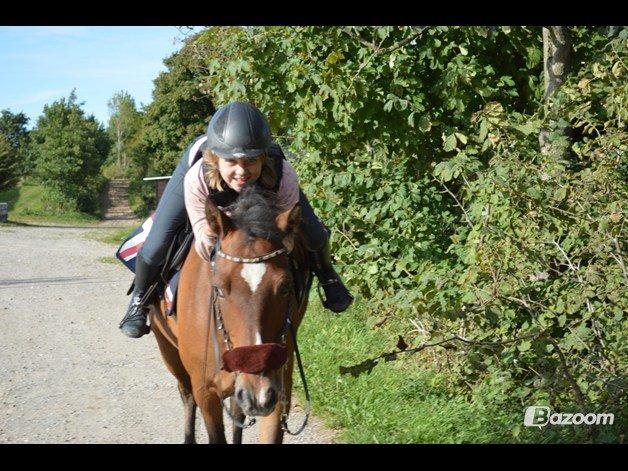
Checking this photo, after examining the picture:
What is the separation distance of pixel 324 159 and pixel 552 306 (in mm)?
3856

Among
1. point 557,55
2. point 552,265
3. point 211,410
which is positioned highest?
point 557,55

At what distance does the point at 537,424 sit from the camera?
5.72m

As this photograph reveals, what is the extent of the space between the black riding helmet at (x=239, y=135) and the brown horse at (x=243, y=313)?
246 mm

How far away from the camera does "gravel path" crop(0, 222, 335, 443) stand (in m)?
6.29

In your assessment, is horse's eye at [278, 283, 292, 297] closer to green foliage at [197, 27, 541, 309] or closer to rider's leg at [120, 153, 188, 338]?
rider's leg at [120, 153, 188, 338]

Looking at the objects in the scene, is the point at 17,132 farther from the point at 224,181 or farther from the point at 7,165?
the point at 224,181

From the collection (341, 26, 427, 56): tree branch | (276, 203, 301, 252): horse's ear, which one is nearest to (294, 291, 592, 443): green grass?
(276, 203, 301, 252): horse's ear

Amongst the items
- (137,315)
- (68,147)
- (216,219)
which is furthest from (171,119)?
(216,219)

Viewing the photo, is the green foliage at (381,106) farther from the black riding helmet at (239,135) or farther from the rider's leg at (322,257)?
the black riding helmet at (239,135)

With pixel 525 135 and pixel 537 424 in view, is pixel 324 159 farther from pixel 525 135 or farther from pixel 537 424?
pixel 537 424

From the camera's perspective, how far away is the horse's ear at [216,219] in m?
4.03

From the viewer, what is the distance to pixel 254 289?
3.91 m

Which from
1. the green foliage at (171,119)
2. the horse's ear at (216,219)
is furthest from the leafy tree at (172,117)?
the horse's ear at (216,219)

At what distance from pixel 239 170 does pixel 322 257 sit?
3.67 feet
